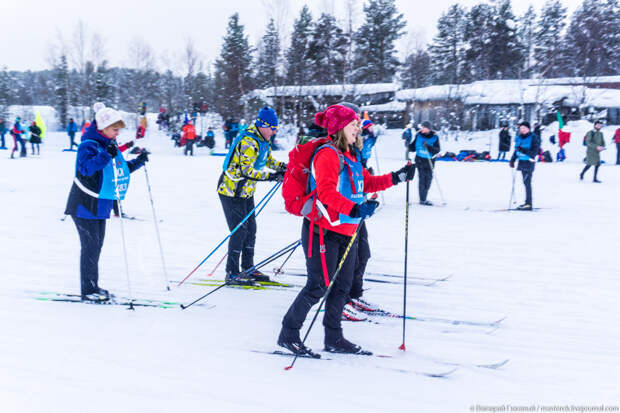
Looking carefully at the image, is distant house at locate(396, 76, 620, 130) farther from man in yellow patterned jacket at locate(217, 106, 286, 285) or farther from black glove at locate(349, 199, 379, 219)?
black glove at locate(349, 199, 379, 219)

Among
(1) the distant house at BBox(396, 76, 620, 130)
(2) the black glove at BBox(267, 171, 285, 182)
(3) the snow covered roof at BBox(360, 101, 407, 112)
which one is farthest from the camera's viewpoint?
(3) the snow covered roof at BBox(360, 101, 407, 112)

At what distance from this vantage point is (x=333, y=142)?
114 inches

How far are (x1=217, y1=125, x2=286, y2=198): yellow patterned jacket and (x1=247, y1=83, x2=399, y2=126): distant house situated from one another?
27737 mm

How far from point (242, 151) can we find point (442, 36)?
45.9 m

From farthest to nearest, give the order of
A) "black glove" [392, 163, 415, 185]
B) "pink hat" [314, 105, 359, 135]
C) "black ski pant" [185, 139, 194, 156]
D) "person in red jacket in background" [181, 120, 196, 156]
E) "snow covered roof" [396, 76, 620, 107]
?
"snow covered roof" [396, 76, 620, 107] < "black ski pant" [185, 139, 194, 156] < "person in red jacket in background" [181, 120, 196, 156] < "black glove" [392, 163, 415, 185] < "pink hat" [314, 105, 359, 135]

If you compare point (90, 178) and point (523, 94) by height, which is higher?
point (523, 94)

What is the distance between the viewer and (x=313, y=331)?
11.8ft

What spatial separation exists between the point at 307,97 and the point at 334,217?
105ft

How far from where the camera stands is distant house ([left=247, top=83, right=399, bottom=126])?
3294 centimetres

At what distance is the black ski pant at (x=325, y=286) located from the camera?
2951 millimetres

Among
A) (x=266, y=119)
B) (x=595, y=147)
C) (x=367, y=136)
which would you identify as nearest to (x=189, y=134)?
(x=367, y=136)

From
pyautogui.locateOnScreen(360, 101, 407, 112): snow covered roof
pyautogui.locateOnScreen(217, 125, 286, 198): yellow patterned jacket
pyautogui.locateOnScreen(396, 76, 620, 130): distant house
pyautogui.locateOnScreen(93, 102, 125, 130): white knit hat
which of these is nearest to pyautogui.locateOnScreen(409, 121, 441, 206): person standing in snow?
pyautogui.locateOnScreen(217, 125, 286, 198): yellow patterned jacket

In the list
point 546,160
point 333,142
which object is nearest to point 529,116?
point 546,160

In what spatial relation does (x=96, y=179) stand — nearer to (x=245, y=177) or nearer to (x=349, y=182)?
(x=245, y=177)
